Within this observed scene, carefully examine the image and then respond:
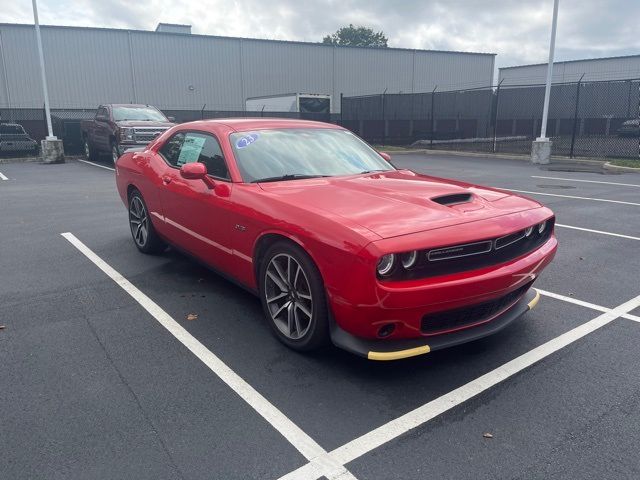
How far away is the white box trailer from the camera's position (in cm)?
2430

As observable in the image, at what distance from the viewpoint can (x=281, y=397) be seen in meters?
2.99

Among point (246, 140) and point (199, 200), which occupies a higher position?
point (246, 140)

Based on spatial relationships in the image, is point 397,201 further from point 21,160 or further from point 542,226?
point 21,160

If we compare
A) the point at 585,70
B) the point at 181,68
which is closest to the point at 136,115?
the point at 181,68

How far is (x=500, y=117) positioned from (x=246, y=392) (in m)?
30.5

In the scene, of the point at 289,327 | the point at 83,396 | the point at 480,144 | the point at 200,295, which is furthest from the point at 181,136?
the point at 480,144

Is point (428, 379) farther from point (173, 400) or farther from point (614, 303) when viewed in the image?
point (614, 303)

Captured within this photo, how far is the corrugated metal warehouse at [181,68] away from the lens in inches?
1059

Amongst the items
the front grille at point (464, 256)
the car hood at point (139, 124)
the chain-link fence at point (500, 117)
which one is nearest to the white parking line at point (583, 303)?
the front grille at point (464, 256)

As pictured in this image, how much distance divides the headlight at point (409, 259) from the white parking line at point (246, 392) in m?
1.05

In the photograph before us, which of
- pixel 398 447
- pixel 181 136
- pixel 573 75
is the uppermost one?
pixel 573 75

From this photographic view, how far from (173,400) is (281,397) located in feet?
1.99

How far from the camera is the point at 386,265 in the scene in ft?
9.48

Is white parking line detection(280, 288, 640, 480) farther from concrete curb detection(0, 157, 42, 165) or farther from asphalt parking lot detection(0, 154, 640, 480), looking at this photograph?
concrete curb detection(0, 157, 42, 165)
